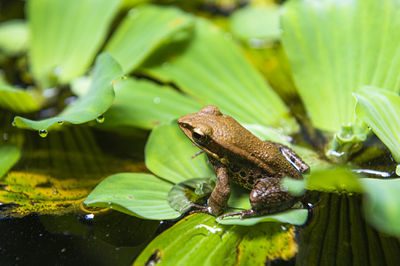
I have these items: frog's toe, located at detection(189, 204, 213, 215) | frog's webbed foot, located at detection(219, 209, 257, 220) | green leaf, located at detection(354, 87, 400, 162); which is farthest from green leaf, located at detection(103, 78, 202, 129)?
green leaf, located at detection(354, 87, 400, 162)

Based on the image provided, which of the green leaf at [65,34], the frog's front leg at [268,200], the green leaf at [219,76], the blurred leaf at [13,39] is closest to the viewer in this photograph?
the frog's front leg at [268,200]

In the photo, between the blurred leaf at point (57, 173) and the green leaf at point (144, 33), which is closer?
the blurred leaf at point (57, 173)

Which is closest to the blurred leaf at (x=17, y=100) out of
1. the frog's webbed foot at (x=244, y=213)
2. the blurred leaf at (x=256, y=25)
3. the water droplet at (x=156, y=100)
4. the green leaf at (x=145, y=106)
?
the green leaf at (x=145, y=106)

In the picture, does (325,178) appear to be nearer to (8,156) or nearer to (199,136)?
(199,136)

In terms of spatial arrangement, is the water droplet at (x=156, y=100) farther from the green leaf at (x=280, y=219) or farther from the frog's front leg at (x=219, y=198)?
the green leaf at (x=280, y=219)

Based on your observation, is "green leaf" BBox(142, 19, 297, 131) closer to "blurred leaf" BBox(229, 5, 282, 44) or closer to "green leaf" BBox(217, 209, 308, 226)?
"blurred leaf" BBox(229, 5, 282, 44)

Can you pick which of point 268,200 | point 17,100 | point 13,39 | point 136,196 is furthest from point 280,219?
point 13,39

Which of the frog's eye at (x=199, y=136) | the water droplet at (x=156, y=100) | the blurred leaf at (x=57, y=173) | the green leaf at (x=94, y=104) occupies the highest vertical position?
the green leaf at (x=94, y=104)
